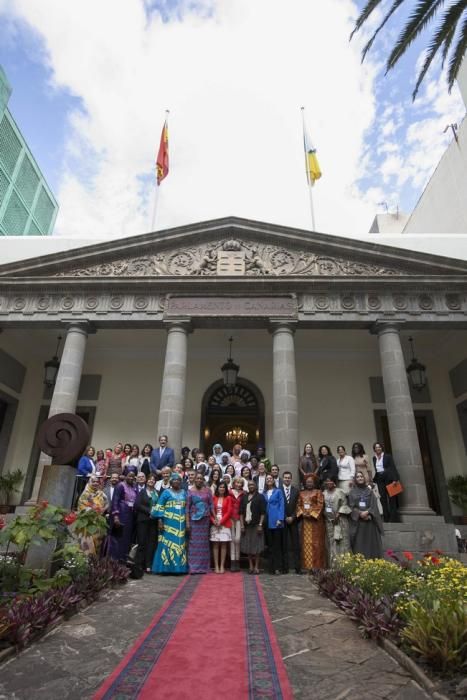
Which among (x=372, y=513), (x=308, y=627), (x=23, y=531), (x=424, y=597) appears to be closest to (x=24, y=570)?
(x=23, y=531)

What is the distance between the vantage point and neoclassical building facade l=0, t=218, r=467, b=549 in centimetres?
1135

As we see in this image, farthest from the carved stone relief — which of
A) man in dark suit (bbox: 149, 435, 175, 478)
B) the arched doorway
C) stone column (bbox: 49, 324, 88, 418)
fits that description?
man in dark suit (bbox: 149, 435, 175, 478)

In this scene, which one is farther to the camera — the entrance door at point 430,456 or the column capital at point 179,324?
the entrance door at point 430,456

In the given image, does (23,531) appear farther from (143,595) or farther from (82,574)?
(143,595)

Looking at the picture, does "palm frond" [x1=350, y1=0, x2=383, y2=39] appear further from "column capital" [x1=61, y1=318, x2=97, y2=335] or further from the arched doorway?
the arched doorway

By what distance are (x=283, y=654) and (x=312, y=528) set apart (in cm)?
475

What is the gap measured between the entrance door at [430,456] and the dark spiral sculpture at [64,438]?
1155 centimetres

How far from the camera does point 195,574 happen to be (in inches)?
291

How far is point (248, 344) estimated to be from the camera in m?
15.6

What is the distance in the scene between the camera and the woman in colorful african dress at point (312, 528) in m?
8.02

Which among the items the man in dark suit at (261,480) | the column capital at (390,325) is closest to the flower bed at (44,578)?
the man in dark suit at (261,480)

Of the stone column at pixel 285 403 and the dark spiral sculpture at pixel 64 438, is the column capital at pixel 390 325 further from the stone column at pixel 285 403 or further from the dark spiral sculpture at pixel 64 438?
the dark spiral sculpture at pixel 64 438

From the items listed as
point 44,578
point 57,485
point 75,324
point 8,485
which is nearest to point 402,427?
point 57,485

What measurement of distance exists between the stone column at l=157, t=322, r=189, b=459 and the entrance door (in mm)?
7986
